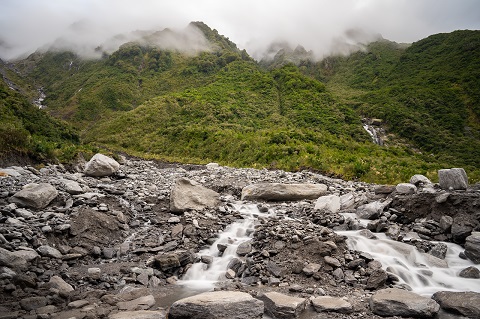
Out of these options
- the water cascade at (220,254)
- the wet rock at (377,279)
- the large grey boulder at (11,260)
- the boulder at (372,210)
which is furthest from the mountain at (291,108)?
the large grey boulder at (11,260)

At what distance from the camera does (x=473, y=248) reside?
27.5 ft

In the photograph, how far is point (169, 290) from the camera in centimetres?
737

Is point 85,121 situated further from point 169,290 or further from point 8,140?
point 169,290

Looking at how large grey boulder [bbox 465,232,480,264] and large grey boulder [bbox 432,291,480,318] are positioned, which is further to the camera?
large grey boulder [bbox 465,232,480,264]

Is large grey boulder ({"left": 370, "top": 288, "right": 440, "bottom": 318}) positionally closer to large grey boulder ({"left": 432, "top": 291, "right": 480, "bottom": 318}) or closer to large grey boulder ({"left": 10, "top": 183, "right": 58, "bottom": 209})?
large grey boulder ({"left": 432, "top": 291, "right": 480, "bottom": 318})

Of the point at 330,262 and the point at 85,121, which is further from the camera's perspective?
the point at 85,121

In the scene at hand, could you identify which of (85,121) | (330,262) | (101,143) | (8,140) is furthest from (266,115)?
(85,121)

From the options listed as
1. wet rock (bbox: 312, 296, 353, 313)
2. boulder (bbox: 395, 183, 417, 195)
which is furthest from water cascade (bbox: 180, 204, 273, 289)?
boulder (bbox: 395, 183, 417, 195)

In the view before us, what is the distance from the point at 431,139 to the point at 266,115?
26668mm

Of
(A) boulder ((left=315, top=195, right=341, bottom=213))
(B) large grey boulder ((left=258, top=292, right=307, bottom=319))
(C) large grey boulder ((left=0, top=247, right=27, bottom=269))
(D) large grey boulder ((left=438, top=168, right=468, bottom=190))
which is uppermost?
(D) large grey boulder ((left=438, top=168, right=468, bottom=190))

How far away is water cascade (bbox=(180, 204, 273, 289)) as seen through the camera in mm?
8108

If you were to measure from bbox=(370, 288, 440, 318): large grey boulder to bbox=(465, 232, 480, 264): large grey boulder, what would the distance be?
3.38 meters

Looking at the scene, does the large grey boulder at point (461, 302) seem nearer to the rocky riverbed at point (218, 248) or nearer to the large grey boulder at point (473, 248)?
the rocky riverbed at point (218, 248)

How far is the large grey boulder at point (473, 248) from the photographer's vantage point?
830 cm
